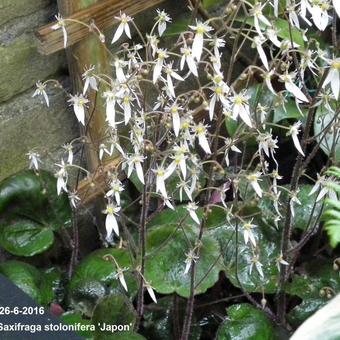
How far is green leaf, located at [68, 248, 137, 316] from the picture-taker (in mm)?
1727

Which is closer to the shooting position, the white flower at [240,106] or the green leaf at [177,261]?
the white flower at [240,106]

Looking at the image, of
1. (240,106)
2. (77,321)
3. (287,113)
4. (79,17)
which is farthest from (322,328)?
(287,113)

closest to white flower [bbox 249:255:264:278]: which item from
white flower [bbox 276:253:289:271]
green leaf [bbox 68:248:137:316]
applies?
white flower [bbox 276:253:289:271]

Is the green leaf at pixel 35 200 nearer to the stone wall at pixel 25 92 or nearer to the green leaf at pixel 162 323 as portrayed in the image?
the stone wall at pixel 25 92

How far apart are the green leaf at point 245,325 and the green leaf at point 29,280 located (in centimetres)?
43

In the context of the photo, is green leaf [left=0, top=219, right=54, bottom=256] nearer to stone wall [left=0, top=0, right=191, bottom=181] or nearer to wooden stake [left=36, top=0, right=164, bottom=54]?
stone wall [left=0, top=0, right=191, bottom=181]

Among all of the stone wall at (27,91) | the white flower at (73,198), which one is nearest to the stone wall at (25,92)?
the stone wall at (27,91)

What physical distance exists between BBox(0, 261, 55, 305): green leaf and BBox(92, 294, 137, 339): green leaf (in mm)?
205

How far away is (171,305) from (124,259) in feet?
0.57

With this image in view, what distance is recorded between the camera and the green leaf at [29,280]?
1.68 meters

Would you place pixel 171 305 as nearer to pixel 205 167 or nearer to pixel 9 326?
pixel 205 167

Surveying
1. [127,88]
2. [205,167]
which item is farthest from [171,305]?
[127,88]

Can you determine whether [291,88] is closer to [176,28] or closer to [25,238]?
[176,28]

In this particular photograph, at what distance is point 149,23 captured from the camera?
6.52ft
